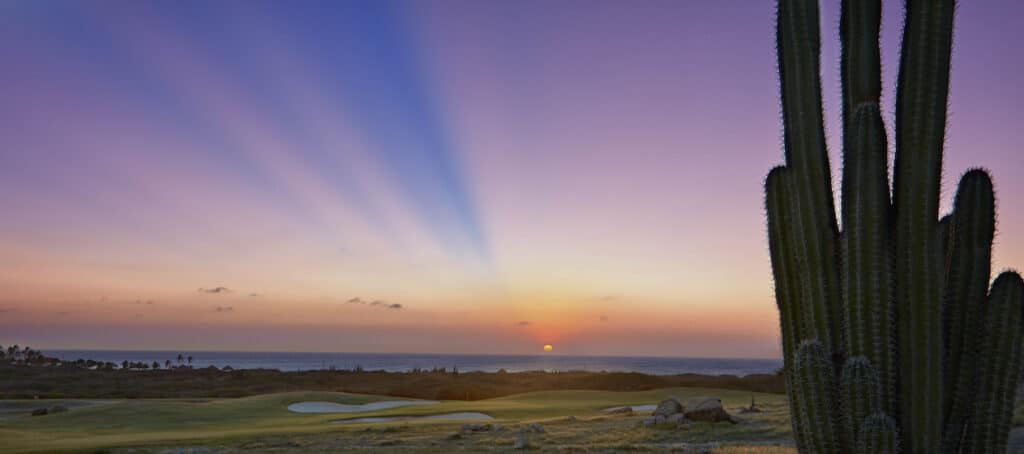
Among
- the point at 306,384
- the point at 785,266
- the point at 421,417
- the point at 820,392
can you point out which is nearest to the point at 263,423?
the point at 421,417

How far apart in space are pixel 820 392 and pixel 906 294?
4.88 feet

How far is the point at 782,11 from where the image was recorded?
9992 millimetres

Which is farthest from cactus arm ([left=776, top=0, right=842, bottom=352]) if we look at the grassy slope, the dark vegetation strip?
the dark vegetation strip

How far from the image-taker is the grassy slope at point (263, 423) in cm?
2359

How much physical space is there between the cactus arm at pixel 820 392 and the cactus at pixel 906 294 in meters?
0.02

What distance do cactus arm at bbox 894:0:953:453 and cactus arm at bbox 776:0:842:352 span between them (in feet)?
2.57

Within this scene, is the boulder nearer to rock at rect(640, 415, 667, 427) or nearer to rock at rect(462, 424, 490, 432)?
rock at rect(462, 424, 490, 432)

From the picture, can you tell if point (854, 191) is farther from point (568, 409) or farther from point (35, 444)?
point (568, 409)

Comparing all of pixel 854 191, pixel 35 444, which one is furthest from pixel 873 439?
pixel 35 444

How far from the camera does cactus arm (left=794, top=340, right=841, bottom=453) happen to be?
8.56 meters

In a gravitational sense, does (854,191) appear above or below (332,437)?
above

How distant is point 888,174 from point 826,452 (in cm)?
337

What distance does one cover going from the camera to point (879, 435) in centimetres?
804

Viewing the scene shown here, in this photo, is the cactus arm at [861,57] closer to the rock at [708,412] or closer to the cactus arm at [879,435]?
the cactus arm at [879,435]
